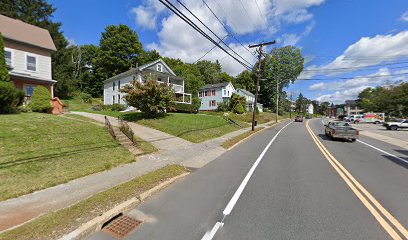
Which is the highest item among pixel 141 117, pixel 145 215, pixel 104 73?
pixel 104 73

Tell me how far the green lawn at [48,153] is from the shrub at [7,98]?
9.37 ft

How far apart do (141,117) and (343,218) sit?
1866 cm

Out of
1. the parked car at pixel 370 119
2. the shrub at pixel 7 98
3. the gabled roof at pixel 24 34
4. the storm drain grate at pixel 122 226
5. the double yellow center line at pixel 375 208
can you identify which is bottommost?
the storm drain grate at pixel 122 226

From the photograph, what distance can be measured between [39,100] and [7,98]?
3.97 m

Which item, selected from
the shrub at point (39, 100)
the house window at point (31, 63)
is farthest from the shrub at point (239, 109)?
the shrub at point (39, 100)

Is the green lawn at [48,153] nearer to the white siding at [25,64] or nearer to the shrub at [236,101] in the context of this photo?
the white siding at [25,64]

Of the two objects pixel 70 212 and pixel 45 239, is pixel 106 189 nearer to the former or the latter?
pixel 70 212

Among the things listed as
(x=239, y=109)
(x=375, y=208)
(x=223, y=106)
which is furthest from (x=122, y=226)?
(x=223, y=106)

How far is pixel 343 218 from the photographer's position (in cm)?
425

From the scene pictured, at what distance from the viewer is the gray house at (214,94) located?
53594mm

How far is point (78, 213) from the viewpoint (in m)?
4.21

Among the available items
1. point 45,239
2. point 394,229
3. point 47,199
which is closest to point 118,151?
point 47,199

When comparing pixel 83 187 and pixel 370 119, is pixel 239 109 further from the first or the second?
pixel 83 187

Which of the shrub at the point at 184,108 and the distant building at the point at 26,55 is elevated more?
the distant building at the point at 26,55
